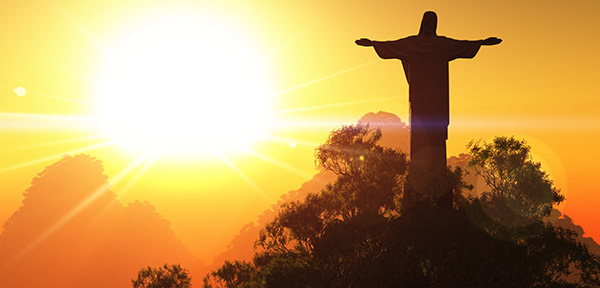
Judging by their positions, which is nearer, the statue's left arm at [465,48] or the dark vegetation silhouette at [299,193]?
the statue's left arm at [465,48]

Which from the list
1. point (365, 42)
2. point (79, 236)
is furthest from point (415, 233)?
point (79, 236)

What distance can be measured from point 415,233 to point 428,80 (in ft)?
15.4

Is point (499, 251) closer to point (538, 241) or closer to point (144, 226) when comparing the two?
point (538, 241)

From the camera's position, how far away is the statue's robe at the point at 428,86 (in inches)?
500

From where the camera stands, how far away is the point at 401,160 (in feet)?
59.3

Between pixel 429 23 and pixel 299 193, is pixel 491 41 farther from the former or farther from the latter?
pixel 299 193

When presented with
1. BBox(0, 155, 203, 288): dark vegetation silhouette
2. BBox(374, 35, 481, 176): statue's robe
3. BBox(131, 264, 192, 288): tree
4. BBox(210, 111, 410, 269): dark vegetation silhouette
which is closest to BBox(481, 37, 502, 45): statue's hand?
BBox(374, 35, 481, 176): statue's robe

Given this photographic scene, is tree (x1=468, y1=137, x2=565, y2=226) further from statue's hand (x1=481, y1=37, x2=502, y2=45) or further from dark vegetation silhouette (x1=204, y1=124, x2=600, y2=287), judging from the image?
statue's hand (x1=481, y1=37, x2=502, y2=45)

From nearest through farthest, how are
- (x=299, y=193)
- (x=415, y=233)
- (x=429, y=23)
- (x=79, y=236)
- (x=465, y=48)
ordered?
(x=415, y=233)
(x=465, y=48)
(x=429, y=23)
(x=79, y=236)
(x=299, y=193)

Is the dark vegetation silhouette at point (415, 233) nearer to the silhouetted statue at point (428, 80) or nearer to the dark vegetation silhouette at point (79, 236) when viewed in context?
the silhouetted statue at point (428, 80)

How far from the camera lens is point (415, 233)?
11.2 metres

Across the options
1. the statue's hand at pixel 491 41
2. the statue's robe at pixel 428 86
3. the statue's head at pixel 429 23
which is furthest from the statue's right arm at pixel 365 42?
the statue's hand at pixel 491 41

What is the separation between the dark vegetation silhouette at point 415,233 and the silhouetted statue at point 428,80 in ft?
3.22

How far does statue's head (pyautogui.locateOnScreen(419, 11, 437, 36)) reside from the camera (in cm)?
1319
